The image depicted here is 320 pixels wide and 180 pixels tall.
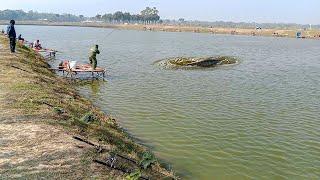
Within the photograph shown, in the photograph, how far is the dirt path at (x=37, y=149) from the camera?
12031 millimetres

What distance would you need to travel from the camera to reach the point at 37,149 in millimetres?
13586

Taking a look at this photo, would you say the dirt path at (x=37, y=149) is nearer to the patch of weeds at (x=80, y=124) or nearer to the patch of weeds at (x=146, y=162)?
the patch of weeds at (x=80, y=124)

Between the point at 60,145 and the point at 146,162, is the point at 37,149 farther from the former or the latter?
the point at 146,162

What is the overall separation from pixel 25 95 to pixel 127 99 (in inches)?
378

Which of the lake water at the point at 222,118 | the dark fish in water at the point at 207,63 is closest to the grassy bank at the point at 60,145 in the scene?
the lake water at the point at 222,118

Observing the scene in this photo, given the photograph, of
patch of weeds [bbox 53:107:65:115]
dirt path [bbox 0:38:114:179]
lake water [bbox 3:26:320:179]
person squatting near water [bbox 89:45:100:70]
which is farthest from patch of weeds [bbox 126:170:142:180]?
person squatting near water [bbox 89:45:100:70]

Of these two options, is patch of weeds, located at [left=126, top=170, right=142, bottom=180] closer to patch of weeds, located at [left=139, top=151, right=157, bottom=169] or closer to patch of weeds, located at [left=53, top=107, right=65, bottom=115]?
patch of weeds, located at [left=139, top=151, right=157, bottom=169]

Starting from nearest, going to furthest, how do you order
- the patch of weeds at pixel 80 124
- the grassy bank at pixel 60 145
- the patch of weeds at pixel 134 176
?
the patch of weeds at pixel 134 176, the grassy bank at pixel 60 145, the patch of weeds at pixel 80 124

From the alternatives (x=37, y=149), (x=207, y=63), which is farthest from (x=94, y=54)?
(x=37, y=149)

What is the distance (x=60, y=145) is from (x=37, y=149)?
83cm

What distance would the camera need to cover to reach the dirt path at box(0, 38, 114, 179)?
1203cm

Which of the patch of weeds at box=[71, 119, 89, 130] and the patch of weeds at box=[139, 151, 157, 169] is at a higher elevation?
the patch of weeds at box=[71, 119, 89, 130]

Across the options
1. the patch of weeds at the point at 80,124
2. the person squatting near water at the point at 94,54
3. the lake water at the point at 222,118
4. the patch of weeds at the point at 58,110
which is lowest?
the lake water at the point at 222,118

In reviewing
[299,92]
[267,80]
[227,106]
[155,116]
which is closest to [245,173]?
[155,116]
